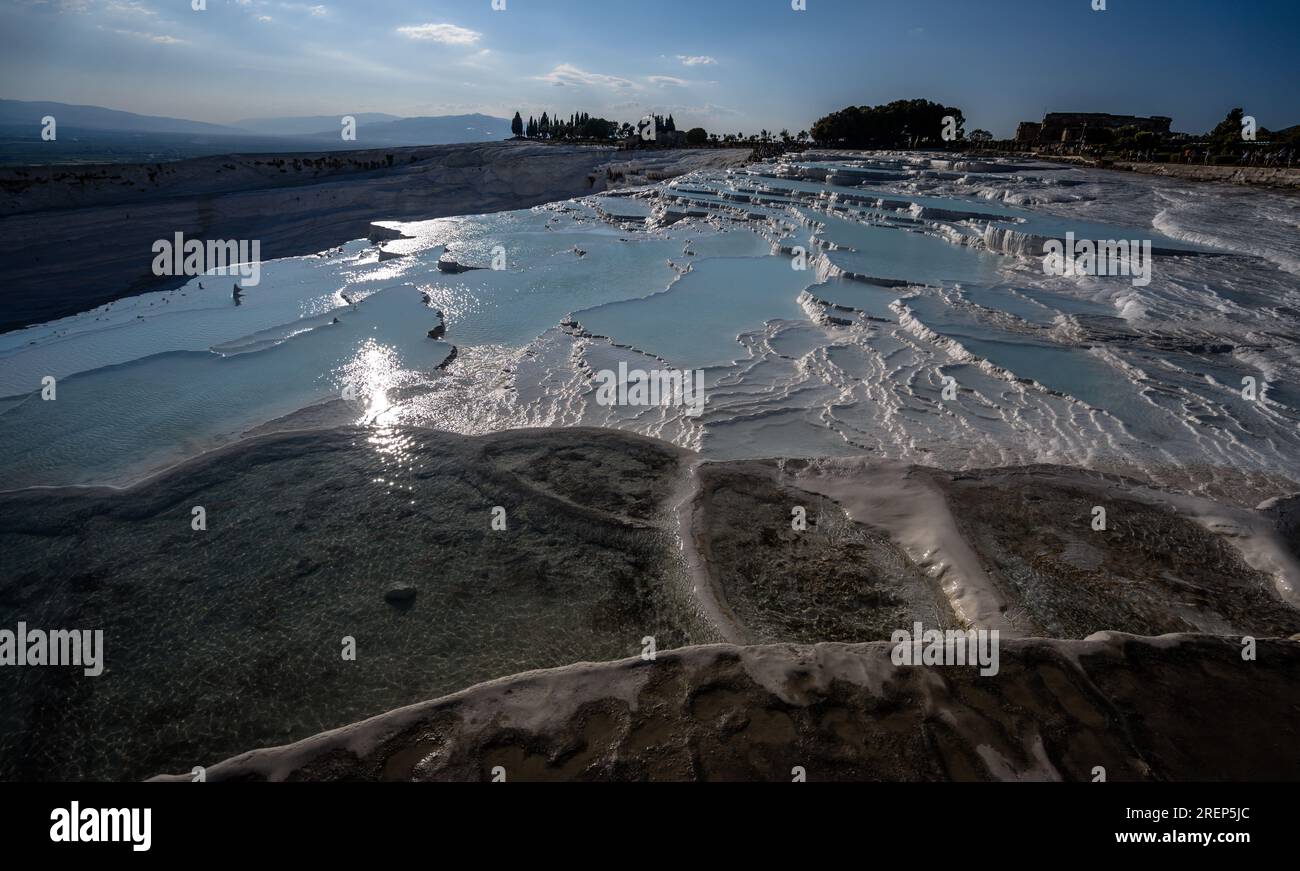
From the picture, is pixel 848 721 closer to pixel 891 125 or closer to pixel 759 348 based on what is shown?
pixel 759 348

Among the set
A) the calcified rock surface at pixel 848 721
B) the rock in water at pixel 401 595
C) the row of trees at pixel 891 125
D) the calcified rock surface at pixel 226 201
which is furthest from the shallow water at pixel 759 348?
the row of trees at pixel 891 125

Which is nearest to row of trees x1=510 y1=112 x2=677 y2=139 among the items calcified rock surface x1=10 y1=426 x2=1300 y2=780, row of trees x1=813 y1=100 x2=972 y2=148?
row of trees x1=813 y1=100 x2=972 y2=148

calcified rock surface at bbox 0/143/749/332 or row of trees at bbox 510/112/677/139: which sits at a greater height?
row of trees at bbox 510/112/677/139

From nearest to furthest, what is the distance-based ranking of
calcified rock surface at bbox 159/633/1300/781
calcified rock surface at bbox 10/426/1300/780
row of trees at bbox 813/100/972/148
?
1. calcified rock surface at bbox 159/633/1300/781
2. calcified rock surface at bbox 10/426/1300/780
3. row of trees at bbox 813/100/972/148

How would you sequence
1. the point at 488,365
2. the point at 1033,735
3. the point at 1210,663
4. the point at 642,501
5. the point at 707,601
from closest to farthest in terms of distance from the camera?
the point at 1033,735 < the point at 1210,663 < the point at 707,601 < the point at 642,501 < the point at 488,365

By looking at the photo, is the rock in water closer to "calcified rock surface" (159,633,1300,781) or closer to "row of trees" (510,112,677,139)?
"calcified rock surface" (159,633,1300,781)

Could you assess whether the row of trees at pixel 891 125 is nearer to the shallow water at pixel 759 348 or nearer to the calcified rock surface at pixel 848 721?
the shallow water at pixel 759 348
